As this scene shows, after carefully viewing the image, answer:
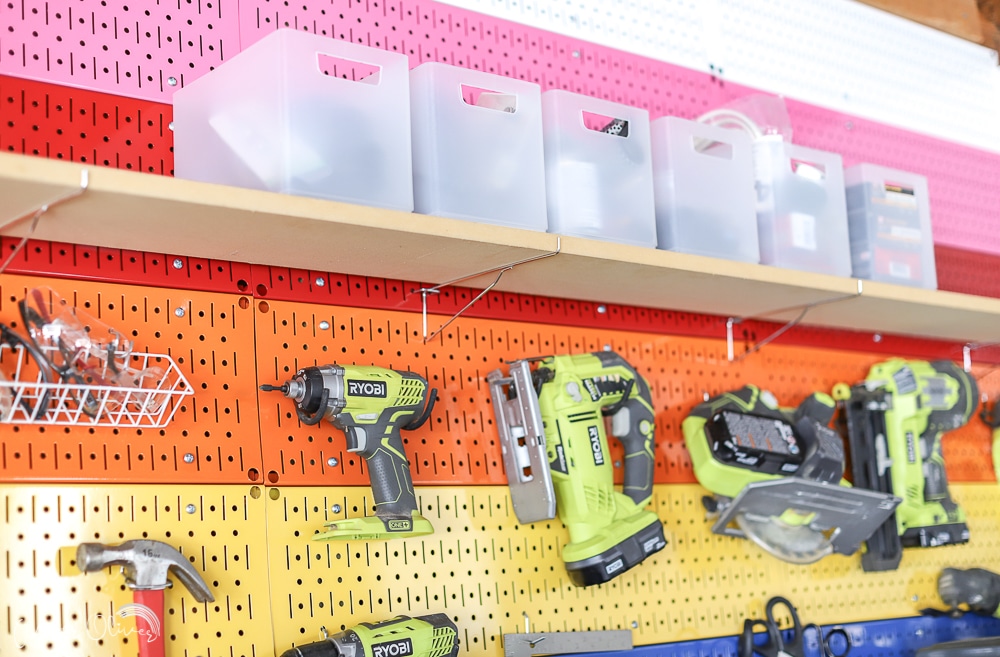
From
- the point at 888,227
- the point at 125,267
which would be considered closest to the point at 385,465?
the point at 125,267

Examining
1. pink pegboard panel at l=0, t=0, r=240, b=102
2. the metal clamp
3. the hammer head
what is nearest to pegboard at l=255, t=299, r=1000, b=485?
the hammer head

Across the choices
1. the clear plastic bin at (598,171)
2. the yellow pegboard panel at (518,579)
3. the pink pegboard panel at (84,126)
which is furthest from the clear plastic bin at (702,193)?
the pink pegboard panel at (84,126)

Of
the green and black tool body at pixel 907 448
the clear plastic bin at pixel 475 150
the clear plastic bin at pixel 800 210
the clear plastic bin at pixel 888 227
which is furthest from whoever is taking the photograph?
the green and black tool body at pixel 907 448

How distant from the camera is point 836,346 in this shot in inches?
116

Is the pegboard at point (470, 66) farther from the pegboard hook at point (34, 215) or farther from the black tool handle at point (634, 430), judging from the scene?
the black tool handle at point (634, 430)

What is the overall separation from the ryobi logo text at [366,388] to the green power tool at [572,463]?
339mm

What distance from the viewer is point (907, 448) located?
9.08ft

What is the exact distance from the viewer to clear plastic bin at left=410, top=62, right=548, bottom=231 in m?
1.86

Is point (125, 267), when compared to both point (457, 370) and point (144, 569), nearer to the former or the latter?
point (144, 569)

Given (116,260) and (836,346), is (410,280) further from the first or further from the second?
(836,346)

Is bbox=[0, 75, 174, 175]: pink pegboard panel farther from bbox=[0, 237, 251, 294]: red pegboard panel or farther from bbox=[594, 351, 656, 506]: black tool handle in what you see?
bbox=[594, 351, 656, 506]: black tool handle

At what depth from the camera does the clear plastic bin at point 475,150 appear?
186cm

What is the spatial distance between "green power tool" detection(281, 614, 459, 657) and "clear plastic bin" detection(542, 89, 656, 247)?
0.77m

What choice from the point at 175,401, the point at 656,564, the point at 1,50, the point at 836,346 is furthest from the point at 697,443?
the point at 1,50
